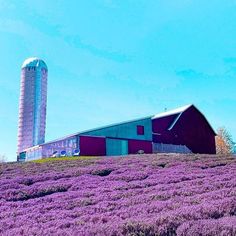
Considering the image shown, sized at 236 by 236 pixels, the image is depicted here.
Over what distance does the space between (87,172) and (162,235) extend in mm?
14646

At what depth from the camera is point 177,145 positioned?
61156 mm

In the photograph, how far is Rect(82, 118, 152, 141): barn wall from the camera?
54156 millimetres

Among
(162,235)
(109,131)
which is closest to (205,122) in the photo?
(109,131)

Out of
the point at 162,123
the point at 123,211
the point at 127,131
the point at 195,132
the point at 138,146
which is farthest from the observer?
the point at 195,132

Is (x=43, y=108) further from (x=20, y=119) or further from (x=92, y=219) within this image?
(x=92, y=219)

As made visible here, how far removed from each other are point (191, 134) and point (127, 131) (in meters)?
13.2

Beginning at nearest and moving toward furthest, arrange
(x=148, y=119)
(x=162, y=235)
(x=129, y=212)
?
(x=162, y=235), (x=129, y=212), (x=148, y=119)

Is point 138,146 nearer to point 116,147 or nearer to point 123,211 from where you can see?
point 116,147

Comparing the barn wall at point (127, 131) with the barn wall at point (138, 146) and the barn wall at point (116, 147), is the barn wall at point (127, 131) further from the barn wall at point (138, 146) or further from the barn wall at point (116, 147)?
the barn wall at point (116, 147)

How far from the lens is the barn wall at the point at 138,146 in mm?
56156

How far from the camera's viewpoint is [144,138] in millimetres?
58156

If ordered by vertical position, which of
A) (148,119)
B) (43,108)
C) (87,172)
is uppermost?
(43,108)

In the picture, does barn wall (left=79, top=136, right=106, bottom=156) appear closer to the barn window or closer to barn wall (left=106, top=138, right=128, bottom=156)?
barn wall (left=106, top=138, right=128, bottom=156)

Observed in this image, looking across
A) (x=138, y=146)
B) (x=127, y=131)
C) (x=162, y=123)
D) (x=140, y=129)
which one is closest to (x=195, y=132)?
(x=162, y=123)
